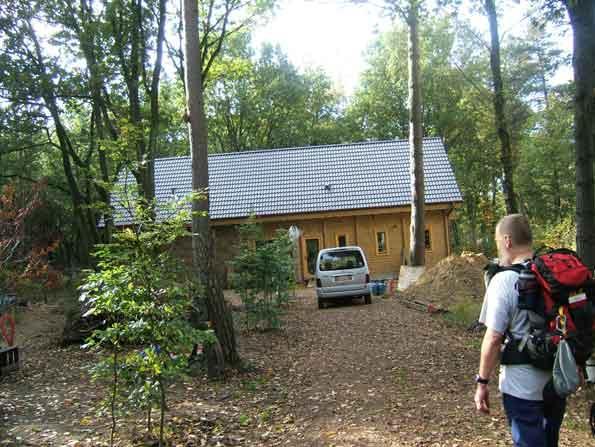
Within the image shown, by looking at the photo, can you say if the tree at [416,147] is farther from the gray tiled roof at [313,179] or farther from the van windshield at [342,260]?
the gray tiled roof at [313,179]

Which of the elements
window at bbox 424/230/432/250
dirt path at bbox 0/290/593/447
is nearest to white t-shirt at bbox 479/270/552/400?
dirt path at bbox 0/290/593/447

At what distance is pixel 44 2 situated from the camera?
1383cm

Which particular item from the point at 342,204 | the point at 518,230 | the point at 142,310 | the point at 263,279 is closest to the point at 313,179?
the point at 342,204

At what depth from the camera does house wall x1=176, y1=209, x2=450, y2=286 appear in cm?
2405

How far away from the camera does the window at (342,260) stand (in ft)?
49.5

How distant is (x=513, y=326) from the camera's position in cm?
295

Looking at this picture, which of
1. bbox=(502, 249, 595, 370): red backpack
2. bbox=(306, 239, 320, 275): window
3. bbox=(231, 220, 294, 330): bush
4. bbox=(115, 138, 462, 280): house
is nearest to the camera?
bbox=(502, 249, 595, 370): red backpack

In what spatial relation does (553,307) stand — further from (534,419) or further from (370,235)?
(370,235)

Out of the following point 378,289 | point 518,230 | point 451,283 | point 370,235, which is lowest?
point 378,289

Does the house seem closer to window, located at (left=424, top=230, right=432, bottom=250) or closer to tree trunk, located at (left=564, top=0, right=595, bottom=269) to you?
window, located at (left=424, top=230, right=432, bottom=250)

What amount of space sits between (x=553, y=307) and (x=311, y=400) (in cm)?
405

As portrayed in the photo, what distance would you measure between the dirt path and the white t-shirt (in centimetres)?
208

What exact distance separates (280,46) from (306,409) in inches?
1638

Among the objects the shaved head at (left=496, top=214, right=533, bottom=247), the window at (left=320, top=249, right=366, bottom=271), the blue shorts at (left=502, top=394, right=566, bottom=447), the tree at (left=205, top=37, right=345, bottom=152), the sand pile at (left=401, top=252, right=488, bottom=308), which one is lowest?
the sand pile at (left=401, top=252, right=488, bottom=308)
